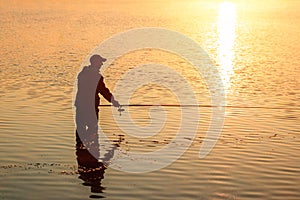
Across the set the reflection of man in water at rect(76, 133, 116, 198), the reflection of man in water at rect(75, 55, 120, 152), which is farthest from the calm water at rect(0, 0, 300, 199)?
the reflection of man in water at rect(75, 55, 120, 152)

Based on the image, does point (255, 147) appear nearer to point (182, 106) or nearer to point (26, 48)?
point (182, 106)

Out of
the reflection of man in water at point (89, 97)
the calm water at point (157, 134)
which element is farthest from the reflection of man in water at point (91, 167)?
the reflection of man in water at point (89, 97)

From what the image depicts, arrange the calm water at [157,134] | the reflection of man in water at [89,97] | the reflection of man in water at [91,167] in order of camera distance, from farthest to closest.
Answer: the reflection of man in water at [89,97], the reflection of man in water at [91,167], the calm water at [157,134]

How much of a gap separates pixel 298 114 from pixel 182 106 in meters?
3.95

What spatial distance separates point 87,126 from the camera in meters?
14.4

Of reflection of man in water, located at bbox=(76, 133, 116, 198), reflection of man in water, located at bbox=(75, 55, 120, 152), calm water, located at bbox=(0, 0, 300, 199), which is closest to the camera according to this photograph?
calm water, located at bbox=(0, 0, 300, 199)

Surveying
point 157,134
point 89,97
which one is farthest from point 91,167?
point 157,134

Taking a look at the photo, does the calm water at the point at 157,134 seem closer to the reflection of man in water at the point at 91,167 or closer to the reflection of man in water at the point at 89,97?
the reflection of man in water at the point at 91,167

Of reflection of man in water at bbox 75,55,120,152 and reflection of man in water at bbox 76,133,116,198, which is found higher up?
reflection of man in water at bbox 75,55,120,152

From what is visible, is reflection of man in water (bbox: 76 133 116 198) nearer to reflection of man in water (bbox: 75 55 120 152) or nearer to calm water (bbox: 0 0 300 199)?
calm water (bbox: 0 0 300 199)

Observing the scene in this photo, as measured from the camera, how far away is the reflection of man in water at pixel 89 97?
45.9 feet

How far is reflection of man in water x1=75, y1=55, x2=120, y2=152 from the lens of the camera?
45.9ft

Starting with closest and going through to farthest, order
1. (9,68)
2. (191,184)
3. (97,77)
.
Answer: (191,184) → (97,77) → (9,68)


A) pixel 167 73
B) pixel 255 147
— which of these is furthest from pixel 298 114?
pixel 167 73
